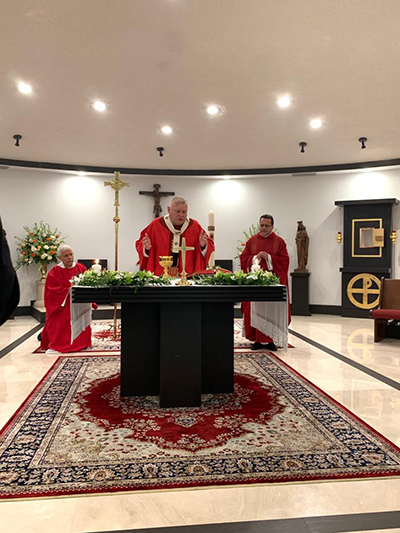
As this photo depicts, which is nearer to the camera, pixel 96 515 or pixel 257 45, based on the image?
pixel 96 515

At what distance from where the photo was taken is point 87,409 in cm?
392

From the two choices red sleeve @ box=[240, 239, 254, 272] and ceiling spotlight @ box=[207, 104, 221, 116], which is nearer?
ceiling spotlight @ box=[207, 104, 221, 116]

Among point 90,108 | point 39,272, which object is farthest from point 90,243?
point 90,108

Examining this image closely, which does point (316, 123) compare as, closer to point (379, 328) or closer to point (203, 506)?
point (379, 328)

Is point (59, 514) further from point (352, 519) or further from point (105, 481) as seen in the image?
point (352, 519)

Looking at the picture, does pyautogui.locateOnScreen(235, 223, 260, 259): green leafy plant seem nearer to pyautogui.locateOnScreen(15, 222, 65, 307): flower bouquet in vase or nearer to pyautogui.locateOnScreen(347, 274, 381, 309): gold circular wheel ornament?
pyautogui.locateOnScreen(347, 274, 381, 309): gold circular wheel ornament

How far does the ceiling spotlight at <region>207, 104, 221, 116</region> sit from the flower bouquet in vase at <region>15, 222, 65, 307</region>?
5406mm

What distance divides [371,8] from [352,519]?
4.37m

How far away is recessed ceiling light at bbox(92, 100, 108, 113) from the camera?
21.6 ft

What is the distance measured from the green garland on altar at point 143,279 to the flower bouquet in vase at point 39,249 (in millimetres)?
6824

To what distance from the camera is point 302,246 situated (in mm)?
10906

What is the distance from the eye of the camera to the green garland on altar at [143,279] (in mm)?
3693

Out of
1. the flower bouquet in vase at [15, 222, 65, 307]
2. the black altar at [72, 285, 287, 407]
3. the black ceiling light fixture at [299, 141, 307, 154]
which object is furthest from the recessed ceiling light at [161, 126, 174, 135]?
the black altar at [72, 285, 287, 407]

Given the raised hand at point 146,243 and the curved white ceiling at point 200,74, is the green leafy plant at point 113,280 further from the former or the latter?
the curved white ceiling at point 200,74
